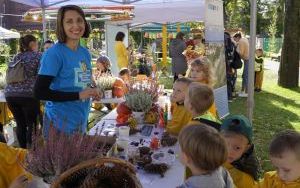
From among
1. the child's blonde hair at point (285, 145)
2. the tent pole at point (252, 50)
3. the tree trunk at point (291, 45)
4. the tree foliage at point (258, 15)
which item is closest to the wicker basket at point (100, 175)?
the child's blonde hair at point (285, 145)

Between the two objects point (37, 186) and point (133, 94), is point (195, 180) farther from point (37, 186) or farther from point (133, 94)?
point (133, 94)

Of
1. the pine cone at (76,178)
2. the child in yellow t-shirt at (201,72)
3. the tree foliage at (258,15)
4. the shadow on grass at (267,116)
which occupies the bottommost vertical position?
the shadow on grass at (267,116)

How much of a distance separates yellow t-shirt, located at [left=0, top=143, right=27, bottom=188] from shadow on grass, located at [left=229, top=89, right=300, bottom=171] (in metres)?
3.10

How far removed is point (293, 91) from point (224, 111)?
16.9ft

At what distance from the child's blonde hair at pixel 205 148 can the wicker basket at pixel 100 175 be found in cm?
24

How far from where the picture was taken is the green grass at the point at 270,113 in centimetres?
541

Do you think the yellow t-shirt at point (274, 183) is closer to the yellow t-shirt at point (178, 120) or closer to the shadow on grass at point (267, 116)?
the yellow t-shirt at point (178, 120)

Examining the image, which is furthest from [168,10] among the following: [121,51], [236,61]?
[236,61]

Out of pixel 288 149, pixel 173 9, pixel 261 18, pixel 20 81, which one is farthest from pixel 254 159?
pixel 261 18

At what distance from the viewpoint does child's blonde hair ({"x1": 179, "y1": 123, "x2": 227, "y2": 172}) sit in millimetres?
1538

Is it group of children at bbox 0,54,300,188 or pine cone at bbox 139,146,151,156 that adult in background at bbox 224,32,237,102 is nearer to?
group of children at bbox 0,54,300,188

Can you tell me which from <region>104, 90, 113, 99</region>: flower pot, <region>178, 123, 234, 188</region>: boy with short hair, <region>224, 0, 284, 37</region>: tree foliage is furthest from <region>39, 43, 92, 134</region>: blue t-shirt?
<region>224, 0, 284, 37</region>: tree foliage

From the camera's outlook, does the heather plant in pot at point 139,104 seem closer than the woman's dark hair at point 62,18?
No

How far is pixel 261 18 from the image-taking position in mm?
46938
